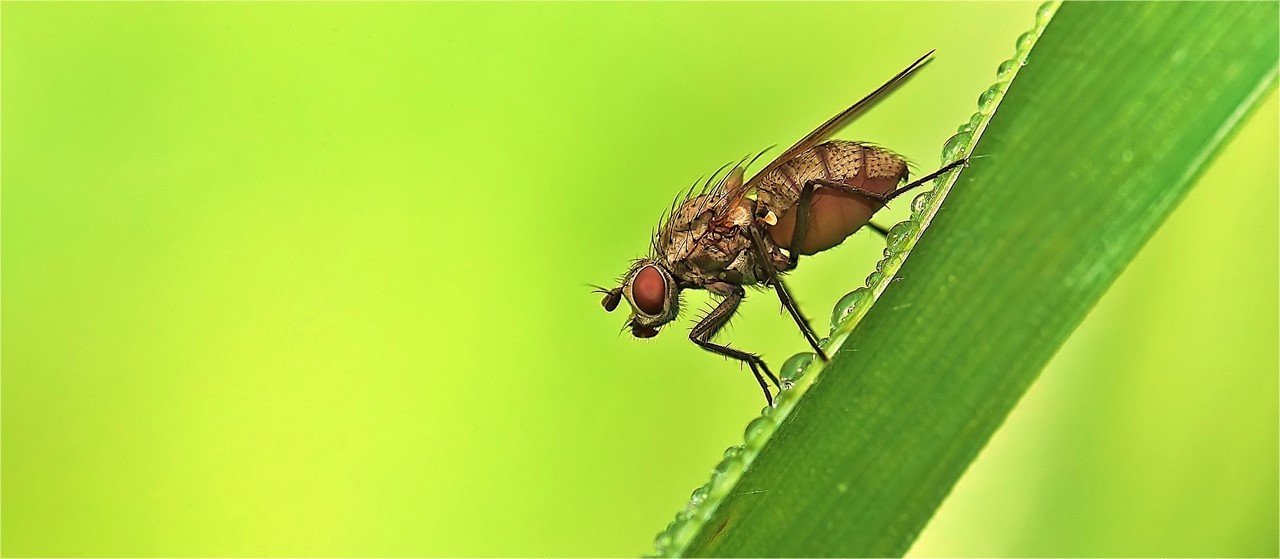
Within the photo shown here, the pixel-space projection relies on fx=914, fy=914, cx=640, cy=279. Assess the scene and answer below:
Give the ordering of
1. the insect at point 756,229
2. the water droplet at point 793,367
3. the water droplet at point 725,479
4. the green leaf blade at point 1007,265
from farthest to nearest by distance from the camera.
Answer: the insect at point 756,229, the water droplet at point 793,367, the water droplet at point 725,479, the green leaf blade at point 1007,265

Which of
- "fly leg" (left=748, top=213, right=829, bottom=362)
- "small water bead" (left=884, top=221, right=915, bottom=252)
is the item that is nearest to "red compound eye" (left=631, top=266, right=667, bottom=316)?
"fly leg" (left=748, top=213, right=829, bottom=362)

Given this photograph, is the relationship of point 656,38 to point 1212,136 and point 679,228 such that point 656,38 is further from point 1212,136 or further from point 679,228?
point 1212,136

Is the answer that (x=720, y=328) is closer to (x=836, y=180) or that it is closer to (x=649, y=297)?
(x=649, y=297)

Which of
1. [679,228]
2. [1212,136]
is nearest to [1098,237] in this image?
[1212,136]

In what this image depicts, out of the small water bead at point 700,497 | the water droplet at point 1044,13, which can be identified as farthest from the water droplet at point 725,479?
the water droplet at point 1044,13

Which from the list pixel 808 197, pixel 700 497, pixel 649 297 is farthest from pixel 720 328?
pixel 700 497

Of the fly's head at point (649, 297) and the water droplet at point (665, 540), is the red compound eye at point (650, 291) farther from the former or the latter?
the water droplet at point (665, 540)

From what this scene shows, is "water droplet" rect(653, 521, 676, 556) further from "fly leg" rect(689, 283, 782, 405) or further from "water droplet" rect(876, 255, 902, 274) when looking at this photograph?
"fly leg" rect(689, 283, 782, 405)
